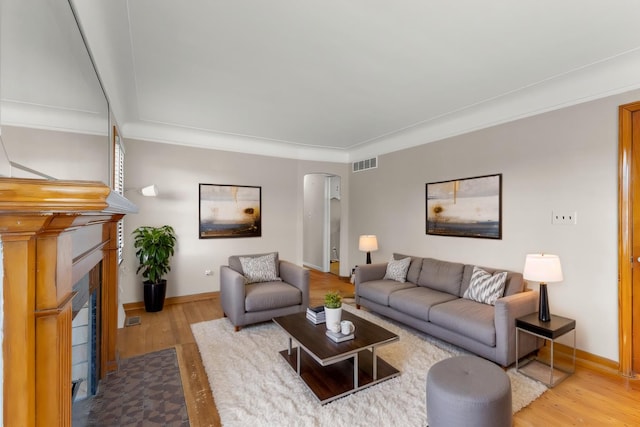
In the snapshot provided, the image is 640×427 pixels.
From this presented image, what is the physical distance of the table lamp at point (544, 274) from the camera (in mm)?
2643

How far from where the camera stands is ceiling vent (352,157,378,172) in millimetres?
5464

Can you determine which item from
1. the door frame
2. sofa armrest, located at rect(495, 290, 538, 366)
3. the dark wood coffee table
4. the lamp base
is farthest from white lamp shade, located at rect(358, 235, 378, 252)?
the door frame

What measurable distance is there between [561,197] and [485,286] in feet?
3.91

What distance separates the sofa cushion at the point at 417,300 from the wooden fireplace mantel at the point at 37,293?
10.1 ft

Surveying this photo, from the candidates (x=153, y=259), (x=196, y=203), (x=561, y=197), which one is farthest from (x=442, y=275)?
(x=153, y=259)

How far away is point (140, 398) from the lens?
1859mm

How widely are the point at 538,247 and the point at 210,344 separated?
370 cm

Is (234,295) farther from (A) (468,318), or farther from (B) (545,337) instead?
(B) (545,337)

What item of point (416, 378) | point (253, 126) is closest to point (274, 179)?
point (253, 126)

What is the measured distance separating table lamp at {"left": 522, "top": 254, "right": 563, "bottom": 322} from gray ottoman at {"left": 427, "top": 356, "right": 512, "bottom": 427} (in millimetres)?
1114

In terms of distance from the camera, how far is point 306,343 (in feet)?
7.96

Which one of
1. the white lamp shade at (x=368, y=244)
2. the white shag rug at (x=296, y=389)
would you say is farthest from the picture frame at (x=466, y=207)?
the white shag rug at (x=296, y=389)

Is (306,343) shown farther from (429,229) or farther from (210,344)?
(429,229)

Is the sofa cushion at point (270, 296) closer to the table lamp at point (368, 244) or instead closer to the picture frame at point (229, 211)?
the picture frame at point (229, 211)
